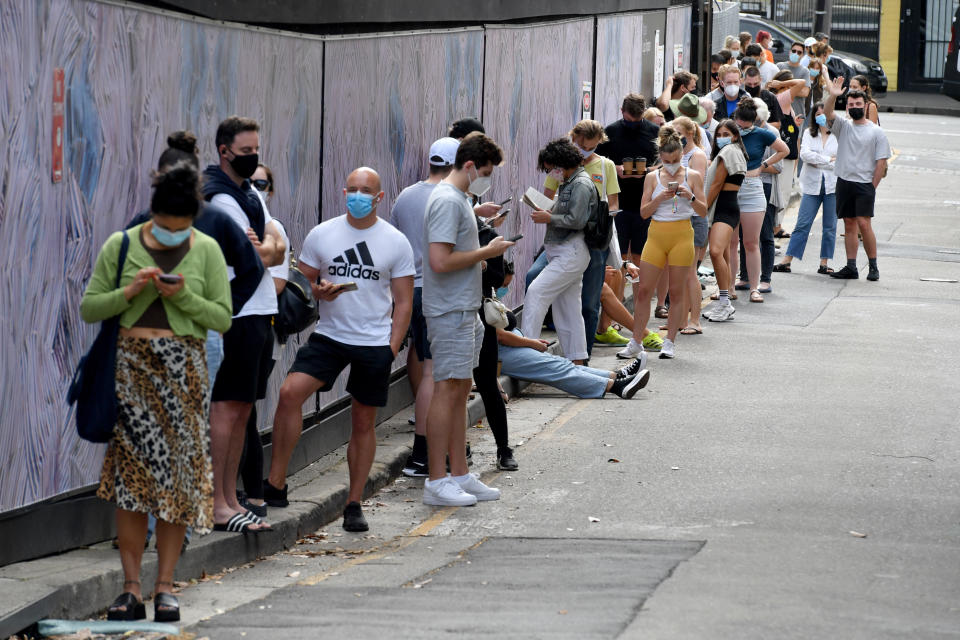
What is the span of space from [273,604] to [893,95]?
39.0m

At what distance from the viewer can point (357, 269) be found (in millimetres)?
7605

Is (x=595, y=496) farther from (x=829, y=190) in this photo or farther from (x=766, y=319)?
(x=829, y=190)

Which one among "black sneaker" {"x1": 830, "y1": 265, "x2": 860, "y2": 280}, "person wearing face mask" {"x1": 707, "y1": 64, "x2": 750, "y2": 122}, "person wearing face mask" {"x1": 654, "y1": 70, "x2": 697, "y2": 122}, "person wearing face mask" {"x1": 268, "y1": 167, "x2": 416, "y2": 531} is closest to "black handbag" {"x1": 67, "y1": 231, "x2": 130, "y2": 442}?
"person wearing face mask" {"x1": 268, "y1": 167, "x2": 416, "y2": 531}

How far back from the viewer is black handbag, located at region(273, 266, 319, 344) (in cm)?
729

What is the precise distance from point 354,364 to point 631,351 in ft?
17.3

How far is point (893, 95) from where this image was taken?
4238cm

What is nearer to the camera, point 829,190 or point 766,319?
point 766,319

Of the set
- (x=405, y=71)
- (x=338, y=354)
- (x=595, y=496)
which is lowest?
(x=595, y=496)

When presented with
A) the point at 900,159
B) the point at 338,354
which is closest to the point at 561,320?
the point at 338,354

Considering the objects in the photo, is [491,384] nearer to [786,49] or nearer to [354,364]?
[354,364]

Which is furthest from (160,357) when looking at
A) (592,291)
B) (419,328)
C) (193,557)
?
(592,291)

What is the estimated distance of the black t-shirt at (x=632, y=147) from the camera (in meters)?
13.7

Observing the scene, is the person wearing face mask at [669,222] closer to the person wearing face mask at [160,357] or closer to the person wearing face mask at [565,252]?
the person wearing face mask at [565,252]

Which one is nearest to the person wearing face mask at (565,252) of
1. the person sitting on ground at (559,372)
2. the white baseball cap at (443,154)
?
the person sitting on ground at (559,372)
